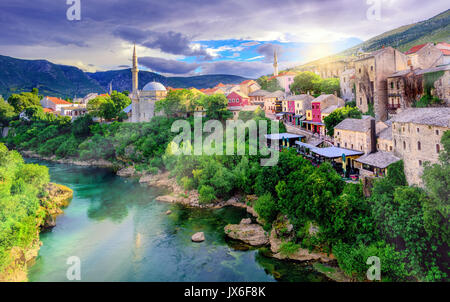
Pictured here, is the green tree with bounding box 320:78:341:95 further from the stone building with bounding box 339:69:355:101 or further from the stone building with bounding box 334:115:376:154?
the stone building with bounding box 334:115:376:154

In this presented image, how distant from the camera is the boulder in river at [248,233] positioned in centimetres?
1693

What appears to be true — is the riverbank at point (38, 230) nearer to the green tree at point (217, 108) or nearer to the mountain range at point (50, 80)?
the green tree at point (217, 108)

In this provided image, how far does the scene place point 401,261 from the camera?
40.5ft

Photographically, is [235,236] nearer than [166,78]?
Yes

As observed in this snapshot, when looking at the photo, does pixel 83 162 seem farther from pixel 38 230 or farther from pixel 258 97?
pixel 258 97

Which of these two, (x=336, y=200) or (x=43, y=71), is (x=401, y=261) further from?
(x=43, y=71)

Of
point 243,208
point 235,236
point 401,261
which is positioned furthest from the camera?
point 243,208

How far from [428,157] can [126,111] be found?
139 feet

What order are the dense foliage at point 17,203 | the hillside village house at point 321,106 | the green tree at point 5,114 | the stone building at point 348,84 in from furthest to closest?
the green tree at point 5,114 < the stone building at point 348,84 < the hillside village house at point 321,106 < the dense foliage at point 17,203

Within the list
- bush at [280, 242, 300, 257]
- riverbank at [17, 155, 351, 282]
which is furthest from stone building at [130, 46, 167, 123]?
bush at [280, 242, 300, 257]

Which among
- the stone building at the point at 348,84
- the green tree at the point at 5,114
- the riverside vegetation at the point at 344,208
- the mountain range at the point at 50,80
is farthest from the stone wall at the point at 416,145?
the mountain range at the point at 50,80

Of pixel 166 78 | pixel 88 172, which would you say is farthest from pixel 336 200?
pixel 166 78
